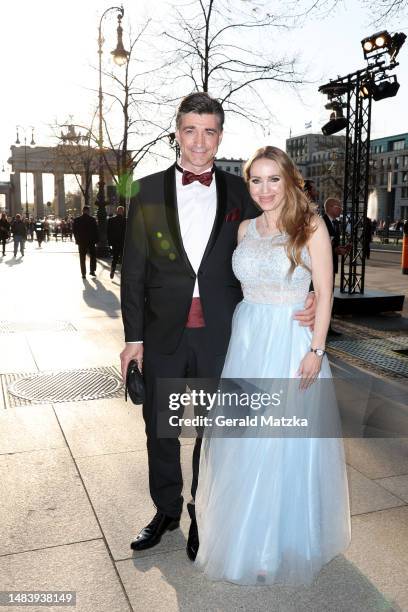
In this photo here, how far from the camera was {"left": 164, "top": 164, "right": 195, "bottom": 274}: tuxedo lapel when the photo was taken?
111 inches

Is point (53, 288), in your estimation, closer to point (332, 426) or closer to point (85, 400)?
point (85, 400)

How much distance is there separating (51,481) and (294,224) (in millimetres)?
2349

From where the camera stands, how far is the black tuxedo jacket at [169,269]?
2.86 meters

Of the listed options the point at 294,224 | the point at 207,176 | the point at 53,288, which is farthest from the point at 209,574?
the point at 53,288

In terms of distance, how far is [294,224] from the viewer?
106 inches

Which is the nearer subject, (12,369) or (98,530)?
(98,530)

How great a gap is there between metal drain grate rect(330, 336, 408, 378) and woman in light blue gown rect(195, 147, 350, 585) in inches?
152

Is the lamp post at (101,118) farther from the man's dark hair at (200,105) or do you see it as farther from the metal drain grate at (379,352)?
the man's dark hair at (200,105)

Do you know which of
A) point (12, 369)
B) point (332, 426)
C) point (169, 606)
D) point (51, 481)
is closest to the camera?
point (169, 606)

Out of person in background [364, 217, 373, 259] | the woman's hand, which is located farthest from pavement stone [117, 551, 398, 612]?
person in background [364, 217, 373, 259]

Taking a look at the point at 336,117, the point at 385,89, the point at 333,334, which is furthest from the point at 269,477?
the point at 336,117

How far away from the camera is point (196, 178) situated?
287 centimetres

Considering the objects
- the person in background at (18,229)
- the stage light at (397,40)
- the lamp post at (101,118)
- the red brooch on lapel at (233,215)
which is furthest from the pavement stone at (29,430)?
the person in background at (18,229)

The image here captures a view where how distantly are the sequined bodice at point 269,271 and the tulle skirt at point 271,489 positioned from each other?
2.3 inches
